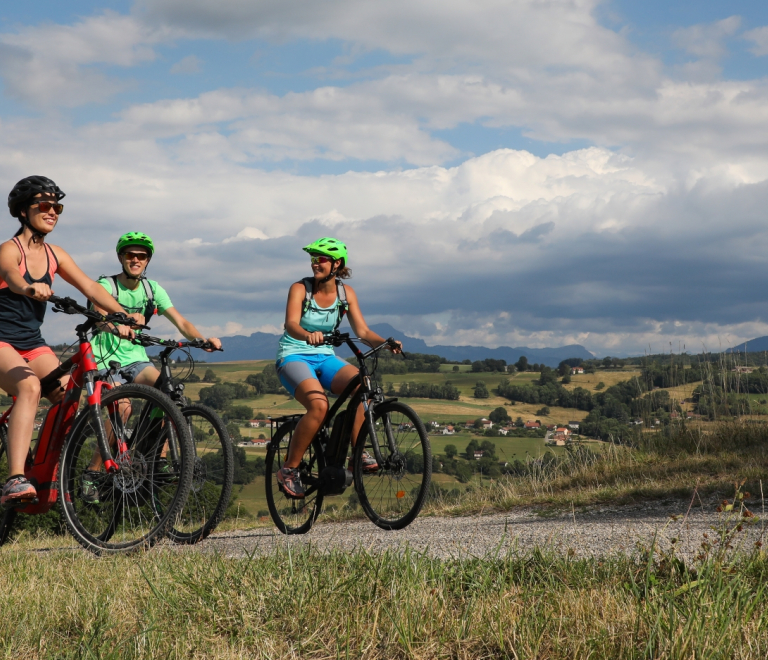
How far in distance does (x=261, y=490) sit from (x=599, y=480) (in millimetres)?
3972

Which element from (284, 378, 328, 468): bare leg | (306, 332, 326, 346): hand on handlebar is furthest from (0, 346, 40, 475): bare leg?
(284, 378, 328, 468): bare leg

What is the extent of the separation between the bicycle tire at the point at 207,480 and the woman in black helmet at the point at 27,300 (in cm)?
98

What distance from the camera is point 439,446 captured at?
46188mm

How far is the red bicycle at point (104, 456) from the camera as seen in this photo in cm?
547

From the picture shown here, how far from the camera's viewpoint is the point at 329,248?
23.2 ft

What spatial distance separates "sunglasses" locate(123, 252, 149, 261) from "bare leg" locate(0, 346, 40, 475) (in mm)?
1572

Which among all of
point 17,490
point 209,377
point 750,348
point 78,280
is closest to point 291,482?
point 17,490

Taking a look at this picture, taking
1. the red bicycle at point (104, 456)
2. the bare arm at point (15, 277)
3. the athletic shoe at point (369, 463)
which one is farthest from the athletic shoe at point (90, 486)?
the athletic shoe at point (369, 463)

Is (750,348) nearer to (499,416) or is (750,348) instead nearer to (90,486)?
(90,486)

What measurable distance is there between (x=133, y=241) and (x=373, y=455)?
280 centimetres

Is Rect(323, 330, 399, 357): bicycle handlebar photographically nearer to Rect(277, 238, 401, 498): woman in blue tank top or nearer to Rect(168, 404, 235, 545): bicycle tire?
Rect(277, 238, 401, 498): woman in blue tank top

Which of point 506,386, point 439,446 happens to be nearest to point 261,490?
point 439,446

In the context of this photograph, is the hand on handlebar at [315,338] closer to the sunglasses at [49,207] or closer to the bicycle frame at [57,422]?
the bicycle frame at [57,422]

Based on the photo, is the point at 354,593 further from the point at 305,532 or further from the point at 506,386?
the point at 506,386
